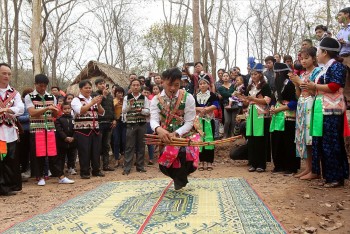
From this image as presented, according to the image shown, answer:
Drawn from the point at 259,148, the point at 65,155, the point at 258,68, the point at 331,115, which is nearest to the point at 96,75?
the point at 65,155

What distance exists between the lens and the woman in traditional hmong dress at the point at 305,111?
18.2 ft

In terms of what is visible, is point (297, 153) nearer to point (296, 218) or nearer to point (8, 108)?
point (296, 218)

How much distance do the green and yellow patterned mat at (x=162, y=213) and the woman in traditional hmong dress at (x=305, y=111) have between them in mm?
1241

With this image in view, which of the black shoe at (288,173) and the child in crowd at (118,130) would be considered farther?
the child in crowd at (118,130)

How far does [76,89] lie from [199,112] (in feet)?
30.2

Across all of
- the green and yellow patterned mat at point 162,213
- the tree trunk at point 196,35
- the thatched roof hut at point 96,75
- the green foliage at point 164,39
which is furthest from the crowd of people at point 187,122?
the green foliage at point 164,39

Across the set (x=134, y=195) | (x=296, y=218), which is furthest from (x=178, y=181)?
(x=296, y=218)

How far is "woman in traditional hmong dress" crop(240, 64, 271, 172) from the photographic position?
6.64 metres

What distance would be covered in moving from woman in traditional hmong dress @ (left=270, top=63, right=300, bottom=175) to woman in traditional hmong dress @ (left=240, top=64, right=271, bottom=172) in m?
0.20

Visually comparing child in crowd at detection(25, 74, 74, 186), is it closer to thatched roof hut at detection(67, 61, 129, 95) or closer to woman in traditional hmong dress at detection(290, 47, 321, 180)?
woman in traditional hmong dress at detection(290, 47, 321, 180)

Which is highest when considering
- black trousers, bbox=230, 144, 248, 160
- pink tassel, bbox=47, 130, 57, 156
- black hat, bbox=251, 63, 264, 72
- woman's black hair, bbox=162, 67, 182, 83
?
black hat, bbox=251, 63, 264, 72

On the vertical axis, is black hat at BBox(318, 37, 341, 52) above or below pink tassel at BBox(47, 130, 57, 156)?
above

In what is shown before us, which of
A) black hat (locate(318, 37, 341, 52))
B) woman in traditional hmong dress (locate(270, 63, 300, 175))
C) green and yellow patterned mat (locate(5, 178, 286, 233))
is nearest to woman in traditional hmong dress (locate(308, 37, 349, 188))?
black hat (locate(318, 37, 341, 52))

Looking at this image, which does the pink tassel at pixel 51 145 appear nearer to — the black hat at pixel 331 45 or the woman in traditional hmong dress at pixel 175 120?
the woman in traditional hmong dress at pixel 175 120
